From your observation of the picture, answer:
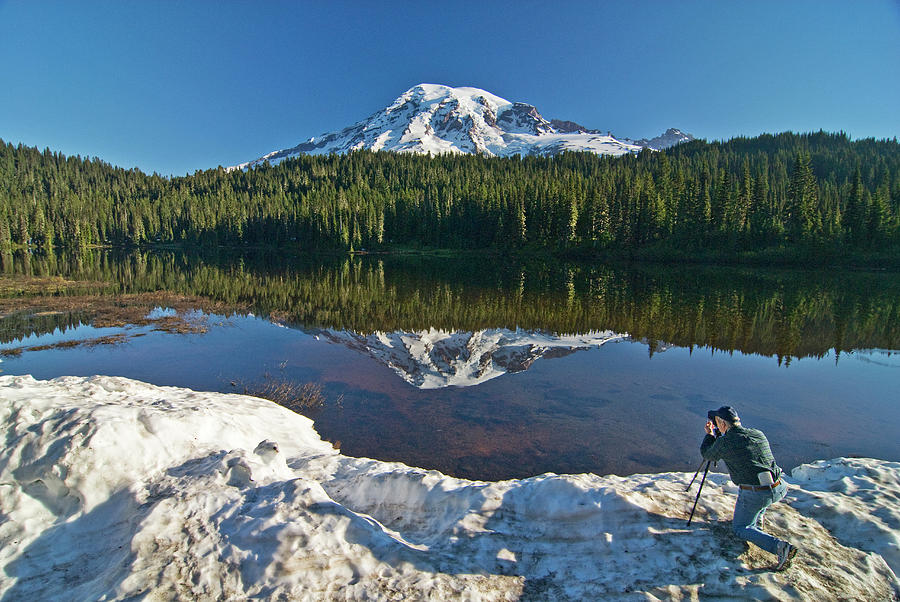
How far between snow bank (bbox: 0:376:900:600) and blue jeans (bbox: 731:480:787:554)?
232 mm

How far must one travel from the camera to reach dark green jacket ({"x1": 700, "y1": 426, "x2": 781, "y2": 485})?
659cm

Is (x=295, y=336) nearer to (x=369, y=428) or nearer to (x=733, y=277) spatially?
(x=369, y=428)

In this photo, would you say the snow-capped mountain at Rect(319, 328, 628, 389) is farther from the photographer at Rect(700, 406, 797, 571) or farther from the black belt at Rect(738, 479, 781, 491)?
the black belt at Rect(738, 479, 781, 491)

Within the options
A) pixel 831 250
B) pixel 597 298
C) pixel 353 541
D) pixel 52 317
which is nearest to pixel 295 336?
pixel 52 317

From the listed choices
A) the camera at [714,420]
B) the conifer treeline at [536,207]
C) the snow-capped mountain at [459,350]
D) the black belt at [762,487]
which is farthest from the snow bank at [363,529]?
the conifer treeline at [536,207]

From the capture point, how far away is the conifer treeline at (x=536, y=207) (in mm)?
83312

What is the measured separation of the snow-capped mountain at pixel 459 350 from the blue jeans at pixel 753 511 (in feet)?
38.1

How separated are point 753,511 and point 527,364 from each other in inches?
547

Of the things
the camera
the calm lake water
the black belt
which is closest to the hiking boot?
the black belt

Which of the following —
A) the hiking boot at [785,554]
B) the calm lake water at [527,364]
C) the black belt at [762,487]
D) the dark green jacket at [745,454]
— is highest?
the dark green jacket at [745,454]

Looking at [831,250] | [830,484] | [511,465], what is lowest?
[511,465]

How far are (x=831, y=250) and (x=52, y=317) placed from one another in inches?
3984

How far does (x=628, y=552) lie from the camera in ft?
21.5

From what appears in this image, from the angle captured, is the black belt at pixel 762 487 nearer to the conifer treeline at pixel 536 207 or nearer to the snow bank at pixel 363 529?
the snow bank at pixel 363 529
